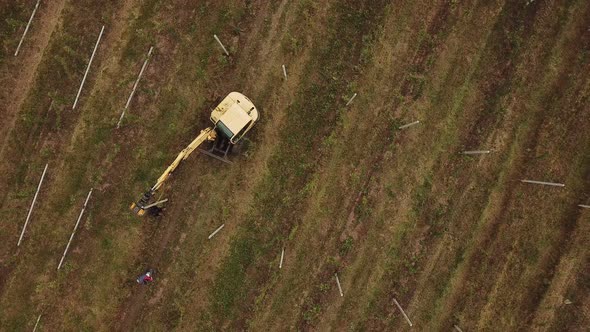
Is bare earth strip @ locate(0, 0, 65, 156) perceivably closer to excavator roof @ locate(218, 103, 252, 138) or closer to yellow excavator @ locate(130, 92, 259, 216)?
yellow excavator @ locate(130, 92, 259, 216)

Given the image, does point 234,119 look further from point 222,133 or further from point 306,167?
point 306,167

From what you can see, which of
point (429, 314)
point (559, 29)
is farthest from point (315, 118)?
point (559, 29)

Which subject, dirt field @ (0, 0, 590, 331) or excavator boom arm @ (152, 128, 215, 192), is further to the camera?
dirt field @ (0, 0, 590, 331)

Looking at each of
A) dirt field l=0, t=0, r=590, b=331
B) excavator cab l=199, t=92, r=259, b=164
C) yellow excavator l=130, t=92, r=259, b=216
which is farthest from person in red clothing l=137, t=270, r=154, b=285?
excavator cab l=199, t=92, r=259, b=164

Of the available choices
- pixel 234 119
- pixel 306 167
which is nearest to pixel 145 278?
pixel 234 119

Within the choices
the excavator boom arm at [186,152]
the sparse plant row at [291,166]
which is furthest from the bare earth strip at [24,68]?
the sparse plant row at [291,166]

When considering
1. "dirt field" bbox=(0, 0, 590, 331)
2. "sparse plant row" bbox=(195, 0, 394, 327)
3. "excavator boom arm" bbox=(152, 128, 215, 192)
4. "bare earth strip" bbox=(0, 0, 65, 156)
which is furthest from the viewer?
"sparse plant row" bbox=(195, 0, 394, 327)
